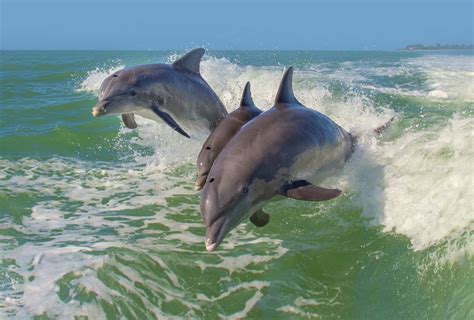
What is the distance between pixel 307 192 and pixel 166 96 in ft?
11.4

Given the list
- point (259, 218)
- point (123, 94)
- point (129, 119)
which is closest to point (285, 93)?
point (259, 218)

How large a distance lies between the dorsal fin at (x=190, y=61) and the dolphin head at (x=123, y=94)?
696 mm

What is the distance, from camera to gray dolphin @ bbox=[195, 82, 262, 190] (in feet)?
19.9

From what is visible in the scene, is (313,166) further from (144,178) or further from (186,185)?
(144,178)

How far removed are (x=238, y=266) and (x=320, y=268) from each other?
87 centimetres

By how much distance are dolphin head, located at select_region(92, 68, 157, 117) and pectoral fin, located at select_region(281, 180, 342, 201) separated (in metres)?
3.07

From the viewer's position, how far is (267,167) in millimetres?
5516

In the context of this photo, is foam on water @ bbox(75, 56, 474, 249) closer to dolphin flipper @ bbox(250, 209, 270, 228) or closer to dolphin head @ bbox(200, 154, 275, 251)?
dolphin flipper @ bbox(250, 209, 270, 228)

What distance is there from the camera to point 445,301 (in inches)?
219

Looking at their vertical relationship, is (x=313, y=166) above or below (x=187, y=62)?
below

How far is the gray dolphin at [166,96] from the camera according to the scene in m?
7.89

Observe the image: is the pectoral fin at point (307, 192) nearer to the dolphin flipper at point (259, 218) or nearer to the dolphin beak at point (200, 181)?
the dolphin flipper at point (259, 218)

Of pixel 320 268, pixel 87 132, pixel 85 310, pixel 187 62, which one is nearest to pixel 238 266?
pixel 320 268

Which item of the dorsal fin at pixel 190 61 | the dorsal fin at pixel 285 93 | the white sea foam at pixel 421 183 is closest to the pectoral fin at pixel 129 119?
the dorsal fin at pixel 190 61
